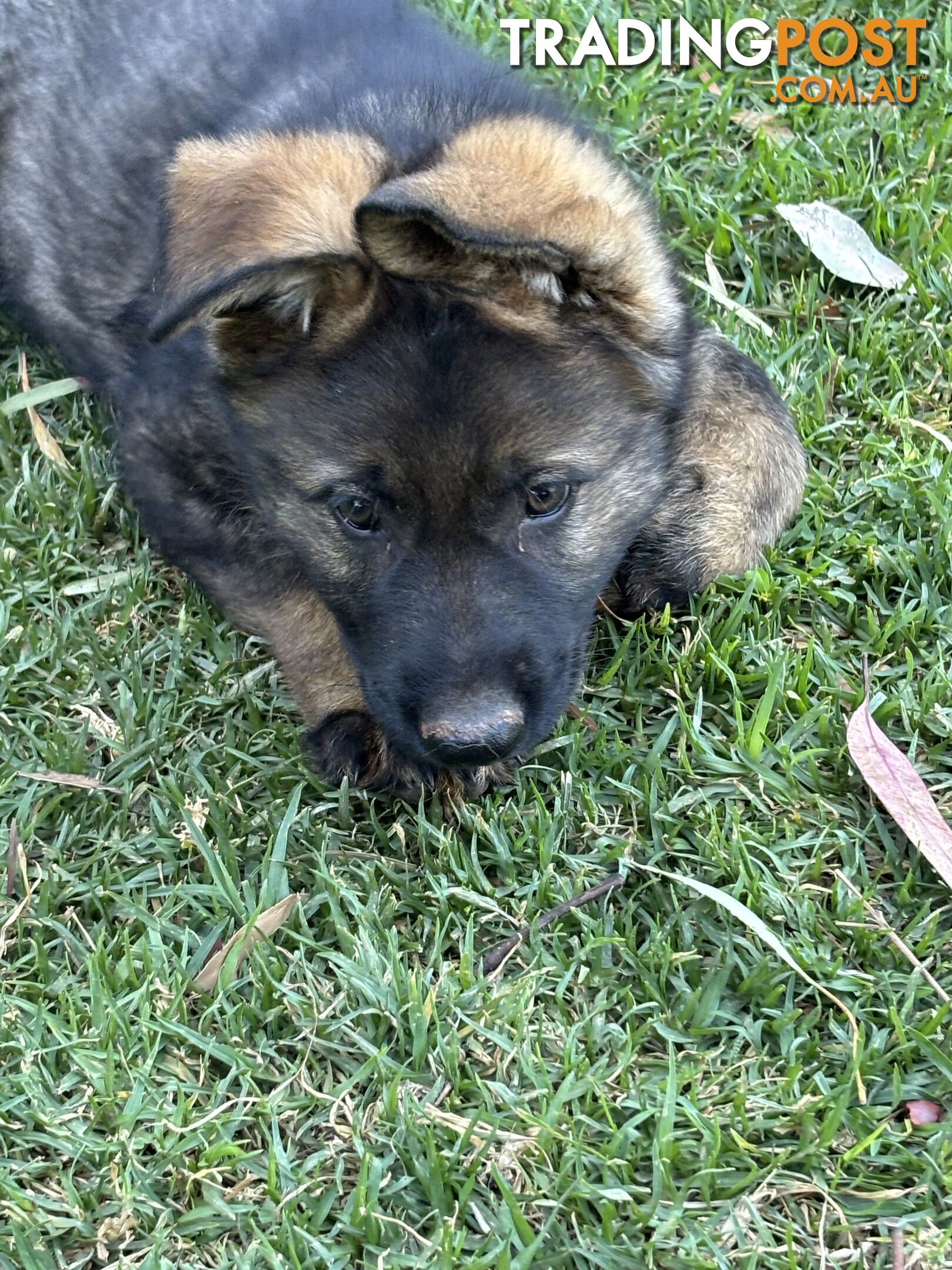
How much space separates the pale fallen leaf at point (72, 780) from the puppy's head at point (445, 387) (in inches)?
24.3

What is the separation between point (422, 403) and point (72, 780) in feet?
3.67

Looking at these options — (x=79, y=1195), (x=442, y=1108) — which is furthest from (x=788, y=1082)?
(x=79, y=1195)

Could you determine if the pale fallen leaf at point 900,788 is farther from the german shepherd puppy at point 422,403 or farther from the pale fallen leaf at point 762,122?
the pale fallen leaf at point 762,122

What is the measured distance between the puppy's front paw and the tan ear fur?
831 millimetres

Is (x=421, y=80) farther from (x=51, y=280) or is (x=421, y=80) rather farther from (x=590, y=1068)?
(x=590, y=1068)

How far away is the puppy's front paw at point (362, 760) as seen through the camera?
2824mm

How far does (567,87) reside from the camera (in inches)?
166

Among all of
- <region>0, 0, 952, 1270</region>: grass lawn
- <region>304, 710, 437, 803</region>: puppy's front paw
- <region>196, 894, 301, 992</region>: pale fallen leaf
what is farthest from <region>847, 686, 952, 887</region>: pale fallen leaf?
<region>196, 894, 301, 992</region>: pale fallen leaf

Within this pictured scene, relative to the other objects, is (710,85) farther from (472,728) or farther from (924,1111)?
(924,1111)

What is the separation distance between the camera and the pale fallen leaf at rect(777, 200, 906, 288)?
12.2ft

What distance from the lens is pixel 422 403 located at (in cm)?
244

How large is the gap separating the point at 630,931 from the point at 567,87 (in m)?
2.73

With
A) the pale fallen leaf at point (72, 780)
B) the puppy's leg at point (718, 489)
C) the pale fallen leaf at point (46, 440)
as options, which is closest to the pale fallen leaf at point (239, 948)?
the pale fallen leaf at point (72, 780)

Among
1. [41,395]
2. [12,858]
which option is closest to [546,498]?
[12,858]
